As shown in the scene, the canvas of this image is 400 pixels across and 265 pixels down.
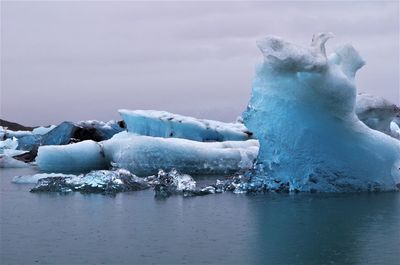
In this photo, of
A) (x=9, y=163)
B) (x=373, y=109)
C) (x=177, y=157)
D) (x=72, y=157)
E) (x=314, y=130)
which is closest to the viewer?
(x=314, y=130)

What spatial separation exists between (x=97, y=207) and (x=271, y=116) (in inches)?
127

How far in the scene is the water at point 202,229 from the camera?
225 inches

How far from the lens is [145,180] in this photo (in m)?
11.6

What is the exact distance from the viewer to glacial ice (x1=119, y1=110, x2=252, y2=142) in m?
16.1

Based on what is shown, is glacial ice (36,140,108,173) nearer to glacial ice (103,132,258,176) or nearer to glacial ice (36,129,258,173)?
glacial ice (36,129,258,173)

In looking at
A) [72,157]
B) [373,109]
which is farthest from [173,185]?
[72,157]

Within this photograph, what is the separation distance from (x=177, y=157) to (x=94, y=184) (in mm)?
3648

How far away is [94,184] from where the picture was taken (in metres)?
10.5

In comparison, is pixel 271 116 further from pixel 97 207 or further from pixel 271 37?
pixel 97 207

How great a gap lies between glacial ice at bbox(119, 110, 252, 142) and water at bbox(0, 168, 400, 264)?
629 centimetres

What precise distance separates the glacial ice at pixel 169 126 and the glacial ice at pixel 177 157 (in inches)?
67.9

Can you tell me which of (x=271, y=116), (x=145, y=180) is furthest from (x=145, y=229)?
(x=145, y=180)

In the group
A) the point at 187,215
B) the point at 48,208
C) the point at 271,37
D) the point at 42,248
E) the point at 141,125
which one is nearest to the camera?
the point at 42,248

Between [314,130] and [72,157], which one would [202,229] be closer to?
[314,130]
